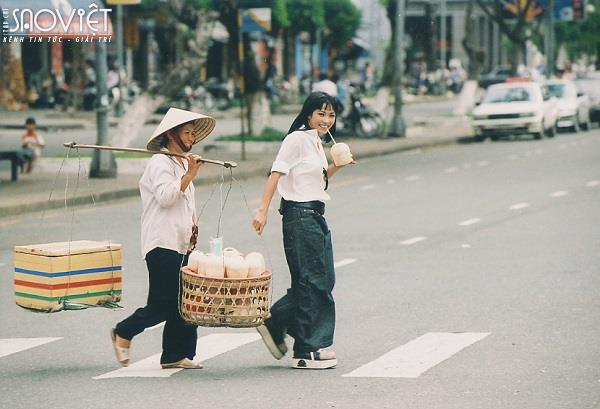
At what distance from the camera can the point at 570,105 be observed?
4000cm

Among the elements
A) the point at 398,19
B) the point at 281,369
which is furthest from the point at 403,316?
the point at 398,19

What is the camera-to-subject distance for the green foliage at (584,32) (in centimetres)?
7698

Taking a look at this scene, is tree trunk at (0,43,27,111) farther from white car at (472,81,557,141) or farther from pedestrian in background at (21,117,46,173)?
pedestrian in background at (21,117,46,173)

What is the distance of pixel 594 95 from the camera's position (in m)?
43.4

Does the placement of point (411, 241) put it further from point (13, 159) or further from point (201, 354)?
point (13, 159)

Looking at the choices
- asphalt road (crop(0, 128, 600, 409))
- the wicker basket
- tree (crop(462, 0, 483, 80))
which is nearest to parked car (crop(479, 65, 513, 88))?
tree (crop(462, 0, 483, 80))

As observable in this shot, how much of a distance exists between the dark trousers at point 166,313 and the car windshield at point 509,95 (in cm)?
2922

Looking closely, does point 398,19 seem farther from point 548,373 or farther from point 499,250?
point 548,373

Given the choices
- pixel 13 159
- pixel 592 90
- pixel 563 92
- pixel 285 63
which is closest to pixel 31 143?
pixel 13 159

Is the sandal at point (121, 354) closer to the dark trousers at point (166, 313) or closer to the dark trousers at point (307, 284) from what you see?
the dark trousers at point (166, 313)

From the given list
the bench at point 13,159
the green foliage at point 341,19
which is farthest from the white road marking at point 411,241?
the green foliage at point 341,19

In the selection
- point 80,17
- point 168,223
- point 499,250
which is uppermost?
point 80,17

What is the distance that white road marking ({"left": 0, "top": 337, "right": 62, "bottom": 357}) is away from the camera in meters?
9.71

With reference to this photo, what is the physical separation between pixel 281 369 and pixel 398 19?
85.9 ft
